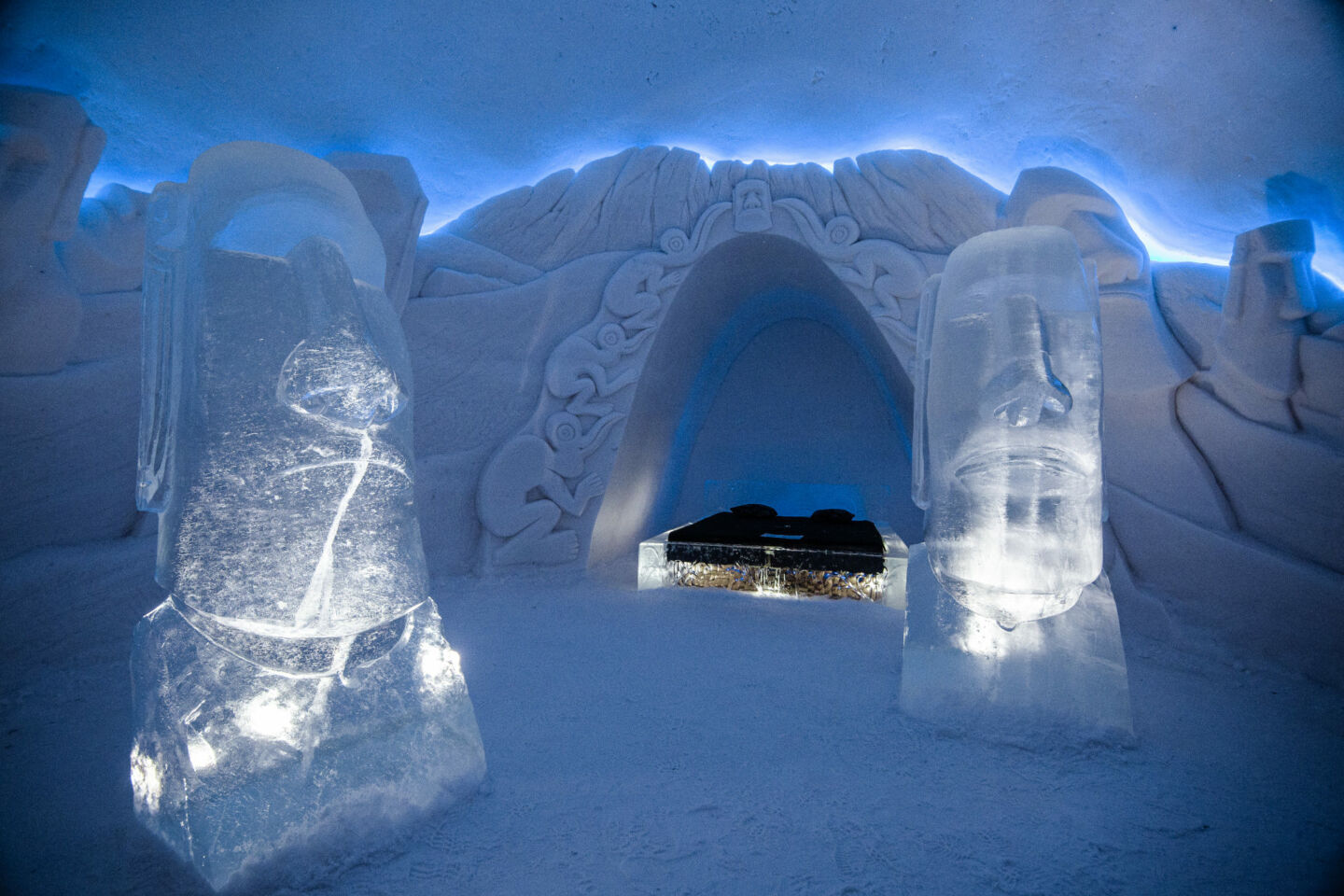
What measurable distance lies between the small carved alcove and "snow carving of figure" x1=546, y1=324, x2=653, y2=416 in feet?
1.58

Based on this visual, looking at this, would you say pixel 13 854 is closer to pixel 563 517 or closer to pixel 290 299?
pixel 290 299

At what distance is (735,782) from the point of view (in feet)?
5.03

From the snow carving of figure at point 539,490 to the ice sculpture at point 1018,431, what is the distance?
99.4 inches

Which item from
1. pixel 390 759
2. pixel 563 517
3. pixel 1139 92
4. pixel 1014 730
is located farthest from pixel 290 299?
pixel 1139 92

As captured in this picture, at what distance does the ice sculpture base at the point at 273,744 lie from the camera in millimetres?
1115

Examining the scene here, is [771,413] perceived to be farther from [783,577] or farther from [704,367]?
[783,577]

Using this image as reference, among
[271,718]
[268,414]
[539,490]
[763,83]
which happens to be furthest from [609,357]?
[271,718]

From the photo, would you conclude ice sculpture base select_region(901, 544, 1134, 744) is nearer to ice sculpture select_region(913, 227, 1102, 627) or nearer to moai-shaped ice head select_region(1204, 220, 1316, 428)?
ice sculpture select_region(913, 227, 1102, 627)

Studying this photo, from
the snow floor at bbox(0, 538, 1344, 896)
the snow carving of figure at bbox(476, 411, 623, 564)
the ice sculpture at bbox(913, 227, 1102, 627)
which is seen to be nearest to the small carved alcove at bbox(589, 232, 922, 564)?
the snow carving of figure at bbox(476, 411, 623, 564)

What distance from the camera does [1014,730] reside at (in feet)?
5.74

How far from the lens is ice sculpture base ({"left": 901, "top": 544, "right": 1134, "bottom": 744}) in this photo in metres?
1.74

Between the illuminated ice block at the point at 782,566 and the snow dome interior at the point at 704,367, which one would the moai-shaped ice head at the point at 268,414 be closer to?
the snow dome interior at the point at 704,367

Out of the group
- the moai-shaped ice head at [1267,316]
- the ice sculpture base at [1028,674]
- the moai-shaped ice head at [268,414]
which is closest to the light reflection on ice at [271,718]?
the moai-shaped ice head at [268,414]

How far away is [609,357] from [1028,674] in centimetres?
298
